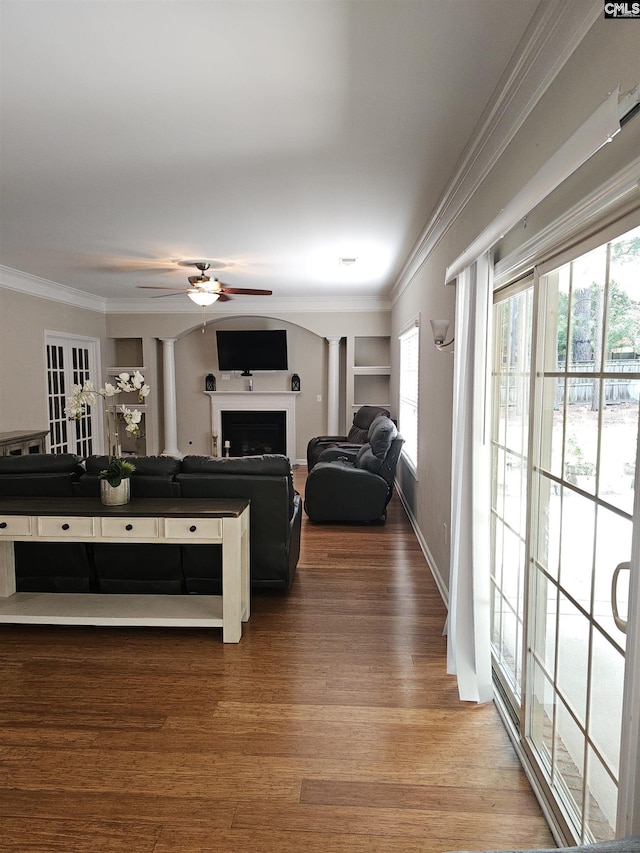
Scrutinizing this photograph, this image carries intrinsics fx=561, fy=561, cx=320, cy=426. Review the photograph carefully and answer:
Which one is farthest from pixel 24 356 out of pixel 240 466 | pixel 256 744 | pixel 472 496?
pixel 472 496

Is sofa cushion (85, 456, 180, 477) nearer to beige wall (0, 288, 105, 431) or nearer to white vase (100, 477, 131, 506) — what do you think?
white vase (100, 477, 131, 506)

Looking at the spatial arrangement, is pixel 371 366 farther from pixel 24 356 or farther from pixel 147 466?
pixel 147 466

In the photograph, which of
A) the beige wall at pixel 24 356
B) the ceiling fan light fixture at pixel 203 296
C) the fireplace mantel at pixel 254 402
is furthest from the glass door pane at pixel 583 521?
the fireplace mantel at pixel 254 402

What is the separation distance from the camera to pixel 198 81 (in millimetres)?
2217

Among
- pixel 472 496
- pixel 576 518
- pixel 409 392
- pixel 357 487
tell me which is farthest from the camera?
pixel 409 392

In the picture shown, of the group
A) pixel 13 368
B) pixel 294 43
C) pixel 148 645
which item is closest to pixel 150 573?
pixel 148 645

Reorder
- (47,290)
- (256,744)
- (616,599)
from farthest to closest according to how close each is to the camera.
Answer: (47,290)
(256,744)
(616,599)

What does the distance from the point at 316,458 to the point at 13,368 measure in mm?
3720

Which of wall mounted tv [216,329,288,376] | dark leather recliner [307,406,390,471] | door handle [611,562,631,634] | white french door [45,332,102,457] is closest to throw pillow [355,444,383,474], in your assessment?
dark leather recliner [307,406,390,471]

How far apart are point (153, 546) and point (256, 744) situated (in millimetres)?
1544

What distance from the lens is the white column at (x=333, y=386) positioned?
29.0ft

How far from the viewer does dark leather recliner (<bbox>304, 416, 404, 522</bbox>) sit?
5695 mm

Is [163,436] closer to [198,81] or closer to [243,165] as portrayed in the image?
[243,165]

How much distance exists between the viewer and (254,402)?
9.18 meters
